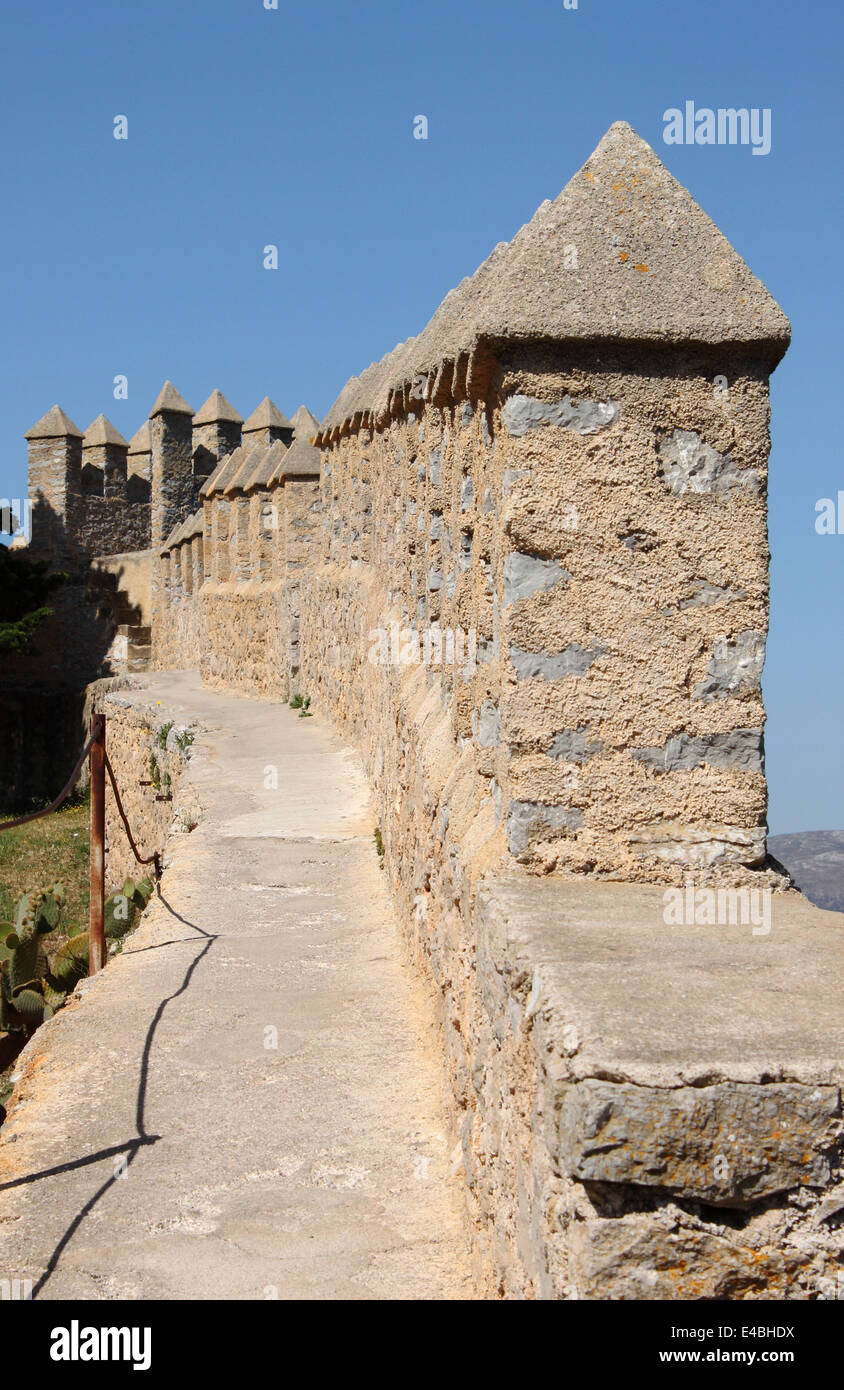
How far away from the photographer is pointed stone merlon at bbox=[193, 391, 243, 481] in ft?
89.6

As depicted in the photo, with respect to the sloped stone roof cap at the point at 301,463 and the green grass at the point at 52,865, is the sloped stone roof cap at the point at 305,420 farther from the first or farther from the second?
the green grass at the point at 52,865

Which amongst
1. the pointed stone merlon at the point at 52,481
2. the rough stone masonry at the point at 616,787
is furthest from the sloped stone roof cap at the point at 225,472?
the rough stone masonry at the point at 616,787

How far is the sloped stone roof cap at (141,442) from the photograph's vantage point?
29.8 meters

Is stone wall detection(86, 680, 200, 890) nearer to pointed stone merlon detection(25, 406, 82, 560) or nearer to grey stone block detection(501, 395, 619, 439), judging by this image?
grey stone block detection(501, 395, 619, 439)

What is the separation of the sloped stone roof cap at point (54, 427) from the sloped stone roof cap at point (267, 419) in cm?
602

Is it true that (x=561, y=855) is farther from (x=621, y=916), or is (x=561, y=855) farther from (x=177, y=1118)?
(x=177, y=1118)

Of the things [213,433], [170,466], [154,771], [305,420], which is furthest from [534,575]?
[213,433]

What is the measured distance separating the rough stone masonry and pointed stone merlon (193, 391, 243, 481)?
2290cm

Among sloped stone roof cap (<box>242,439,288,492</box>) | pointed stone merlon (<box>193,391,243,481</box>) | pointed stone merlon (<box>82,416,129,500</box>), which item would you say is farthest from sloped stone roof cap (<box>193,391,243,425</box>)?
sloped stone roof cap (<box>242,439,288,492</box>)

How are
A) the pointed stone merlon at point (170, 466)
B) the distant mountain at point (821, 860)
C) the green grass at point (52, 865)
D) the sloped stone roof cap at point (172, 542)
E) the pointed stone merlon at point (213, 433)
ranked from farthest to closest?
1. the distant mountain at point (821, 860)
2. the pointed stone merlon at point (213, 433)
3. the pointed stone merlon at point (170, 466)
4. the sloped stone roof cap at point (172, 542)
5. the green grass at point (52, 865)

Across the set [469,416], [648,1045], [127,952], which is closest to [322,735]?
[127,952]

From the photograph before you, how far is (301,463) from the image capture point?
599 inches

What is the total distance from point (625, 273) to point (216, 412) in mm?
25133

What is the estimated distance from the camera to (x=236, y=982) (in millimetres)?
5141
